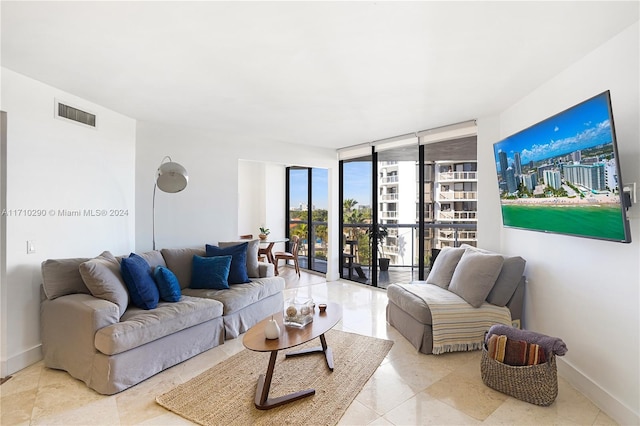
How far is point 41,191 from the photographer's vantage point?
2.79m

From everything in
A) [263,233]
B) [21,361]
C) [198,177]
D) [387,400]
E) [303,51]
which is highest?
[303,51]

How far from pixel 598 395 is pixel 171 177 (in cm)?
418

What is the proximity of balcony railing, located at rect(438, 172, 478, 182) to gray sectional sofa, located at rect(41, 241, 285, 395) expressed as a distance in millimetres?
3205

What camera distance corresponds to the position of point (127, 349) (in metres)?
2.33

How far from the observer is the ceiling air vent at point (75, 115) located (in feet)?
9.64

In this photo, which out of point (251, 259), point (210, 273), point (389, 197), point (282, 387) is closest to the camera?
point (282, 387)

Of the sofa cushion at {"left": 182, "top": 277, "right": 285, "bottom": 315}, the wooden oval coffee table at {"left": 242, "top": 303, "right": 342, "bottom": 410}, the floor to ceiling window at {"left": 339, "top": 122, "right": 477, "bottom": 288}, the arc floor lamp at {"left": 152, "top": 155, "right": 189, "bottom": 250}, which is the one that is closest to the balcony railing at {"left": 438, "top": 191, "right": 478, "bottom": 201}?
the floor to ceiling window at {"left": 339, "top": 122, "right": 477, "bottom": 288}

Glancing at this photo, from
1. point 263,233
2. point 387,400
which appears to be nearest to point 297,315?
point 387,400

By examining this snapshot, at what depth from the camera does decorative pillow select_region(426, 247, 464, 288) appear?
3.46 metres

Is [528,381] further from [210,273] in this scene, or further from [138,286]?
[138,286]

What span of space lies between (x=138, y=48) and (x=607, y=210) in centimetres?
319

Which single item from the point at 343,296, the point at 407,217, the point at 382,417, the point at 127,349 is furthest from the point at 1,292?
the point at 407,217

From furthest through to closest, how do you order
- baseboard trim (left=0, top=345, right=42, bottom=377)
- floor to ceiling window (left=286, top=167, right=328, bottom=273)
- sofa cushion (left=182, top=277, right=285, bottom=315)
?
floor to ceiling window (left=286, top=167, right=328, bottom=273) < sofa cushion (left=182, top=277, right=285, bottom=315) < baseboard trim (left=0, top=345, right=42, bottom=377)

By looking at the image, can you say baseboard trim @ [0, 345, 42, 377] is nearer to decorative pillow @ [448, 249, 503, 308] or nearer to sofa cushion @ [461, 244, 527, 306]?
decorative pillow @ [448, 249, 503, 308]
